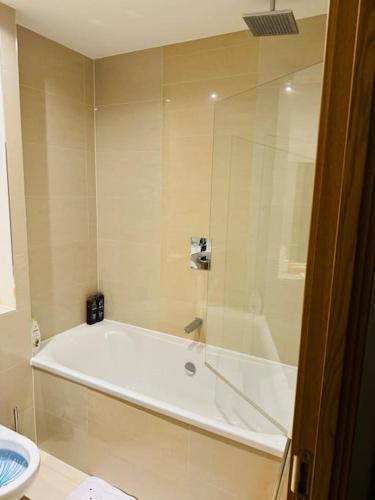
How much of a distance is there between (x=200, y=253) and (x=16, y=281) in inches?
43.9

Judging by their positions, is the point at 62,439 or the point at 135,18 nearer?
the point at 135,18

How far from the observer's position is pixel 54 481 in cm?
182

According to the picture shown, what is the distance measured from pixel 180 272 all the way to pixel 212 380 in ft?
2.45

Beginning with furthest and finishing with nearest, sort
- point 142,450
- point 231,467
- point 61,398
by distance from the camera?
point 61,398
point 142,450
point 231,467

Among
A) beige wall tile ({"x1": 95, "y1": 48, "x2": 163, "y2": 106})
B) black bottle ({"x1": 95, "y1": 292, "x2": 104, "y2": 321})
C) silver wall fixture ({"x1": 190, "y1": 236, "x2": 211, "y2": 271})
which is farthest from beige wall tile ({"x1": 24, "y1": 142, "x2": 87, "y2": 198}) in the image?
silver wall fixture ({"x1": 190, "y1": 236, "x2": 211, "y2": 271})

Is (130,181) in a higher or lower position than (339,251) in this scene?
higher

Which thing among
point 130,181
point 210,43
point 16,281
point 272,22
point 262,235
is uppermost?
point 210,43

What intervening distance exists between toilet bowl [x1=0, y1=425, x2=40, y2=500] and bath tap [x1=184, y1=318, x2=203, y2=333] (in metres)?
1.02

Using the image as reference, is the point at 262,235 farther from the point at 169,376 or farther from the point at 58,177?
the point at 58,177

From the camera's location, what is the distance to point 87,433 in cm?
183

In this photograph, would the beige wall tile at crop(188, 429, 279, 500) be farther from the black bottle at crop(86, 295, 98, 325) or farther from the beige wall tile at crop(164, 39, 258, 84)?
the beige wall tile at crop(164, 39, 258, 84)

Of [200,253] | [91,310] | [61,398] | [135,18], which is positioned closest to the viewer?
[135,18]

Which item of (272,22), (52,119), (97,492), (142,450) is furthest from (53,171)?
(97,492)

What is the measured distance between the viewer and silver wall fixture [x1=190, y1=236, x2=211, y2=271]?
217 cm
